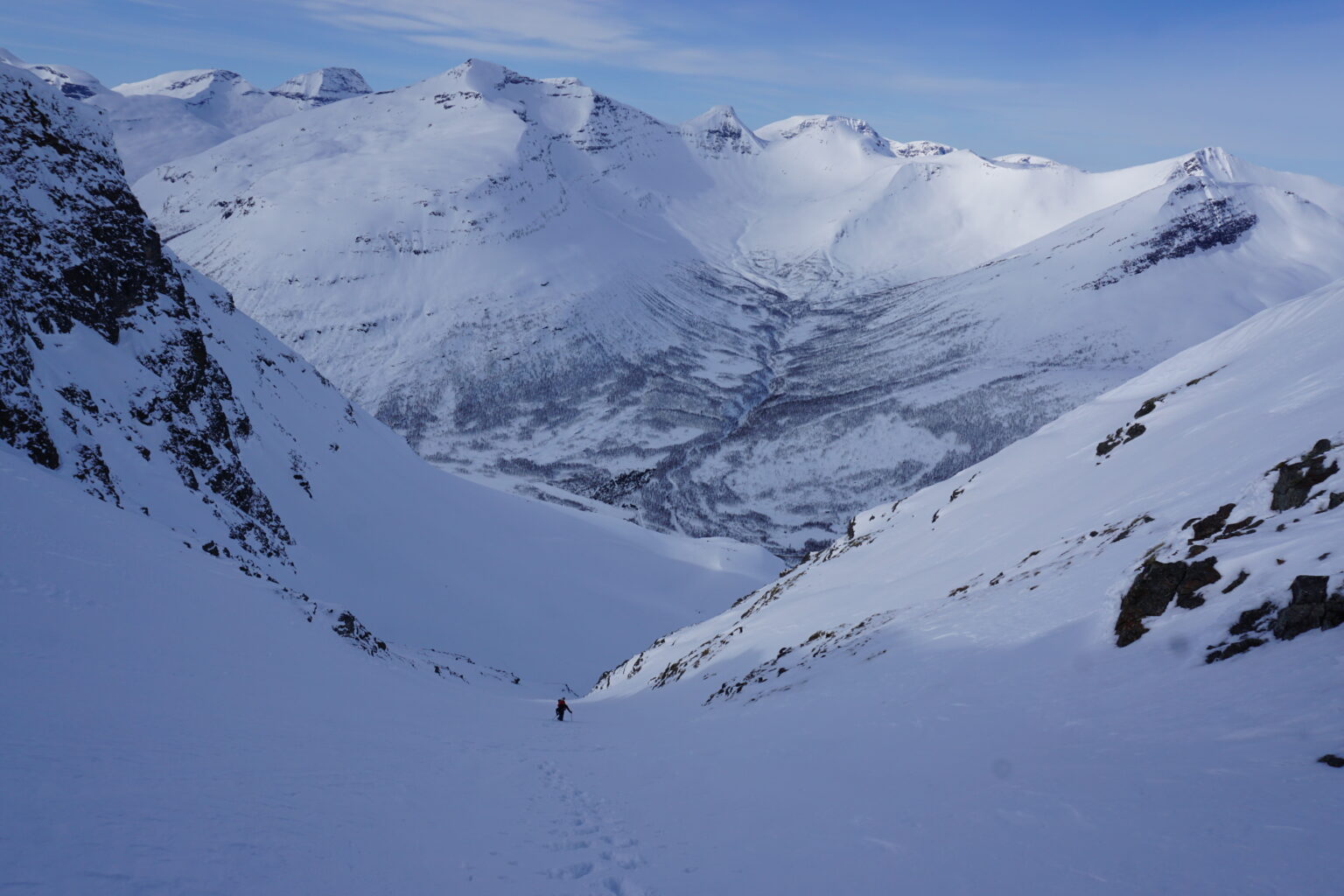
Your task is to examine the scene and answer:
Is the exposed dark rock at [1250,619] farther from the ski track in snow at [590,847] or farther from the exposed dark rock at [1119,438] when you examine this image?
the exposed dark rock at [1119,438]

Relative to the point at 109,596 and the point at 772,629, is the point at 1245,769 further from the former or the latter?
the point at 772,629

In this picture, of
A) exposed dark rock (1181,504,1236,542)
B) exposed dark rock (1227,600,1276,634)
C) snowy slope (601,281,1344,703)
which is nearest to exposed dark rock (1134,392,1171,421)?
snowy slope (601,281,1344,703)

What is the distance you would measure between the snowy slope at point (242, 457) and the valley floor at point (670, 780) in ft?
27.2

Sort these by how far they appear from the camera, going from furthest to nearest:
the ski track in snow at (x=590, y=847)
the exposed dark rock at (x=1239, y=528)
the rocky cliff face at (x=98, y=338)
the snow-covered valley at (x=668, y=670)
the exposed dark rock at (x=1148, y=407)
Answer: the exposed dark rock at (x=1148, y=407) < the rocky cliff face at (x=98, y=338) < the exposed dark rock at (x=1239, y=528) < the ski track in snow at (x=590, y=847) < the snow-covered valley at (x=668, y=670)

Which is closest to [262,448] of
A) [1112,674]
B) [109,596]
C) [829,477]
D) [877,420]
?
[109,596]

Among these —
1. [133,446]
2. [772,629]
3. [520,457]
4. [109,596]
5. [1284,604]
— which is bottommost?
[772,629]

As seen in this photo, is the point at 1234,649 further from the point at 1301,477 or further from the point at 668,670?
the point at 668,670

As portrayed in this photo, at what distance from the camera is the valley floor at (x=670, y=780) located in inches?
311

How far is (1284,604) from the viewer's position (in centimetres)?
1134

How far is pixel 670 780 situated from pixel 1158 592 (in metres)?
9.87

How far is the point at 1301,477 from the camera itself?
49.1 ft

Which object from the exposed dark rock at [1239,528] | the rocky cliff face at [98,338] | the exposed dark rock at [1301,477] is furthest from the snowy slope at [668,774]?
the rocky cliff face at [98,338]

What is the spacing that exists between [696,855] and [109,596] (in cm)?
1396

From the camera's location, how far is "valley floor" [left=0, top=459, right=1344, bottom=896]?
7.90 metres
